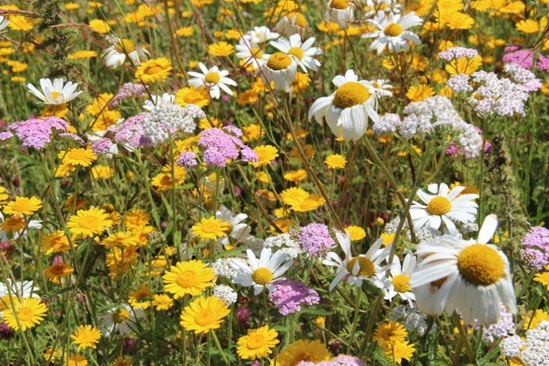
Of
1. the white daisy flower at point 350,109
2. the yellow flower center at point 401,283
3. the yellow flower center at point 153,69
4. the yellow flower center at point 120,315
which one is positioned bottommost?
the yellow flower center at point 120,315

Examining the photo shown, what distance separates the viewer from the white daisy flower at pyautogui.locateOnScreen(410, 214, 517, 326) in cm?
143

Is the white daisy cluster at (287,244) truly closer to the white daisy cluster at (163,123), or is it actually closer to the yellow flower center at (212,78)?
the white daisy cluster at (163,123)

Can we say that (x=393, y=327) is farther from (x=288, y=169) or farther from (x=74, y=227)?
(x=288, y=169)

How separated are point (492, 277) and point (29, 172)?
10.9ft

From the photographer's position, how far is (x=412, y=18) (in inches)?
129

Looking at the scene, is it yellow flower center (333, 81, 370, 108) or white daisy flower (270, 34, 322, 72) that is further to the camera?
white daisy flower (270, 34, 322, 72)

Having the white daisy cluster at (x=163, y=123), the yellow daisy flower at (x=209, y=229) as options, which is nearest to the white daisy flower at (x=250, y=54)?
the white daisy cluster at (x=163, y=123)

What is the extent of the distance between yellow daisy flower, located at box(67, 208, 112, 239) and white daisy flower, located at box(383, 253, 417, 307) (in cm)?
92

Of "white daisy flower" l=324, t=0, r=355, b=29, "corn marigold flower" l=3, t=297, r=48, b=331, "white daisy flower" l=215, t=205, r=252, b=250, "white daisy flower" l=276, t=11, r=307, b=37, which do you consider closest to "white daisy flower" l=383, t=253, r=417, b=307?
"white daisy flower" l=215, t=205, r=252, b=250

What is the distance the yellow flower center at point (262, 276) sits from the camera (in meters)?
2.11

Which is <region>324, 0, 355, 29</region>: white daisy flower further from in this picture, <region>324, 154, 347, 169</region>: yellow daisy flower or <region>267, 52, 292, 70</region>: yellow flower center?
<region>324, 154, 347, 169</region>: yellow daisy flower

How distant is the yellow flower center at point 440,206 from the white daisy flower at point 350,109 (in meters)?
0.35

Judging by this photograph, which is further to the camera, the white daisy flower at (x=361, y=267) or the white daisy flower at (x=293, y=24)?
the white daisy flower at (x=293, y=24)

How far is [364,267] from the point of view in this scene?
2.03 m
